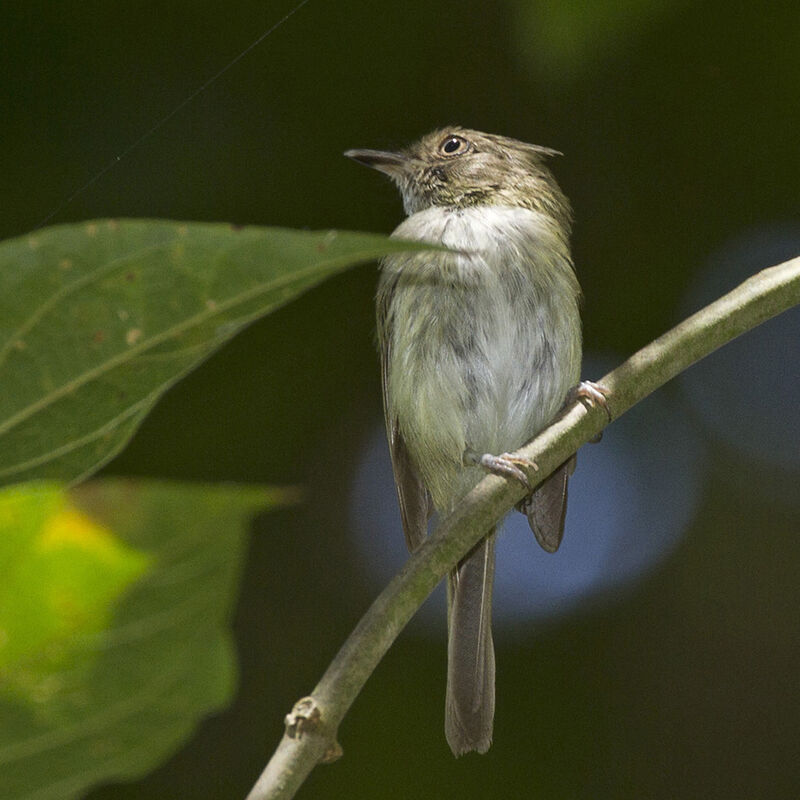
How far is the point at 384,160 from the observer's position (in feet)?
11.4

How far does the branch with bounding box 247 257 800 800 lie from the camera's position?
41.2 inches

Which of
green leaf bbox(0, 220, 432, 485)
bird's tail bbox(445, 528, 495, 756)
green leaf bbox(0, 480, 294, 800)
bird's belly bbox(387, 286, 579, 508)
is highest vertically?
bird's belly bbox(387, 286, 579, 508)

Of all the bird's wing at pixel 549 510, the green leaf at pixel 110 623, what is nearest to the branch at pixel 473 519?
the green leaf at pixel 110 623

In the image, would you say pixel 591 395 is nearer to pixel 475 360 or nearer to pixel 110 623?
pixel 475 360

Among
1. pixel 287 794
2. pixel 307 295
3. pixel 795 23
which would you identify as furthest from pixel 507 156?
pixel 287 794

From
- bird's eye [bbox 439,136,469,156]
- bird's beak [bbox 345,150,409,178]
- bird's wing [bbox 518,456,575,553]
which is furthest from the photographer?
bird's eye [bbox 439,136,469,156]

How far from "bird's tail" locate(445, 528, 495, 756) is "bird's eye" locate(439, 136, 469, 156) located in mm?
1242

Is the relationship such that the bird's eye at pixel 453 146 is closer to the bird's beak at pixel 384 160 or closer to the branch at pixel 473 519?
the bird's beak at pixel 384 160

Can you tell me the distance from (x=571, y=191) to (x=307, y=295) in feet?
3.26

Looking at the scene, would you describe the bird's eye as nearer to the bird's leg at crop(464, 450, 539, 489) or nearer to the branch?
the bird's leg at crop(464, 450, 539, 489)

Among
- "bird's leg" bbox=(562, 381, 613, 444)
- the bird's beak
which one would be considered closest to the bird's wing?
"bird's leg" bbox=(562, 381, 613, 444)

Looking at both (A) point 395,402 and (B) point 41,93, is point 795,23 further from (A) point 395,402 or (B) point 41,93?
(B) point 41,93

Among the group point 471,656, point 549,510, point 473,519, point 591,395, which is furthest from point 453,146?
point 473,519

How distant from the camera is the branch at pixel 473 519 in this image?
105cm
